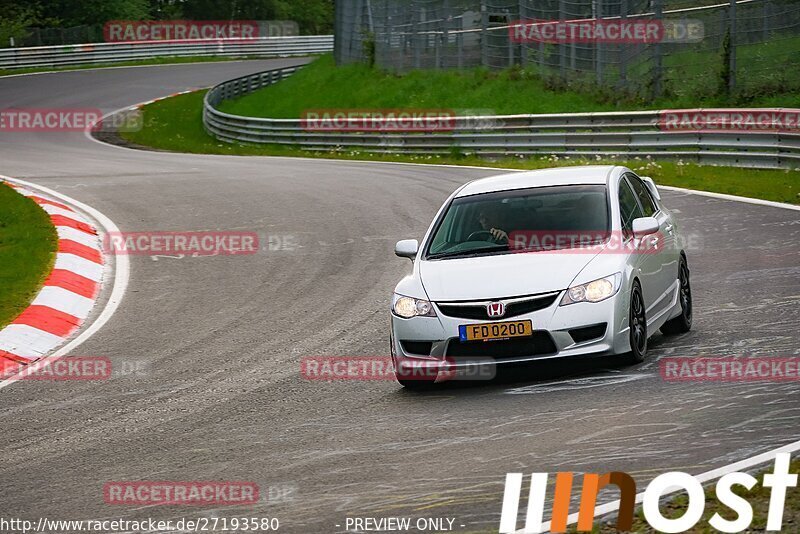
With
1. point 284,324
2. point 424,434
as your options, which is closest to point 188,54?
point 284,324

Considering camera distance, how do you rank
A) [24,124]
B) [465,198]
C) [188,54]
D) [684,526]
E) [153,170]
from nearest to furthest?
[684,526], [465,198], [153,170], [24,124], [188,54]

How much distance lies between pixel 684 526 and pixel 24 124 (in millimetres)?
39764

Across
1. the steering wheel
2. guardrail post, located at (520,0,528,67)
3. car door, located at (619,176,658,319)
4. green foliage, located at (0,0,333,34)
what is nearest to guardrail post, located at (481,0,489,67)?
guardrail post, located at (520,0,528,67)

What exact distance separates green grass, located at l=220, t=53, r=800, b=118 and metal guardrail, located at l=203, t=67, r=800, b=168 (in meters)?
3.22

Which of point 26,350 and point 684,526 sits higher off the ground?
point 684,526

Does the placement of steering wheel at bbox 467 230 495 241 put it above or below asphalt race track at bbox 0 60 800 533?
above

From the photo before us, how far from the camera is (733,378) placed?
27.5 ft

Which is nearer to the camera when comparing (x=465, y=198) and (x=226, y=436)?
(x=226, y=436)

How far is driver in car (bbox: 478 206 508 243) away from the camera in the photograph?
31.8 feet

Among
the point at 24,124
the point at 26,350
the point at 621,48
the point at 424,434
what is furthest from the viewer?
the point at 24,124

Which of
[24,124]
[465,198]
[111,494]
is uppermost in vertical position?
[465,198]

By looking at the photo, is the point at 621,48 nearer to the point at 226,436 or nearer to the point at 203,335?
the point at 203,335

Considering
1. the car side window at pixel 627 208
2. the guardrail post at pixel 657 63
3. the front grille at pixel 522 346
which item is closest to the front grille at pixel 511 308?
the front grille at pixel 522 346

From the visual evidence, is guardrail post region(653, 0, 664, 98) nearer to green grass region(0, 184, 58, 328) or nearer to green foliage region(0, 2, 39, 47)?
green grass region(0, 184, 58, 328)
